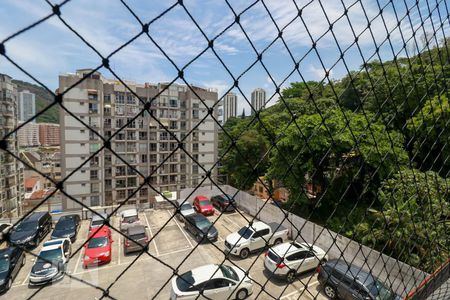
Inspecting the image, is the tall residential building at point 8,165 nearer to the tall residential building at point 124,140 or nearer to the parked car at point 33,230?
the tall residential building at point 124,140

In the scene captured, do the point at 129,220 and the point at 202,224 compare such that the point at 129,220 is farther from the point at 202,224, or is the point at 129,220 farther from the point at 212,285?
the point at 212,285

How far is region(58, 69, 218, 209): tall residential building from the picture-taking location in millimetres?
9258

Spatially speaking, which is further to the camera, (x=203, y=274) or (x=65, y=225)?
(x=65, y=225)

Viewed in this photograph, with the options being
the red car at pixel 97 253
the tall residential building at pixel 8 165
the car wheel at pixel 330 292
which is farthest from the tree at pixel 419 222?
the tall residential building at pixel 8 165

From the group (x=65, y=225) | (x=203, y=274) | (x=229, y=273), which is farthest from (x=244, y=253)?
(x=65, y=225)

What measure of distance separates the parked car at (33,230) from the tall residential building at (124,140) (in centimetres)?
321

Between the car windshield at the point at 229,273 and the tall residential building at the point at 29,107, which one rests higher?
the tall residential building at the point at 29,107

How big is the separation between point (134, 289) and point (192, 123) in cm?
858

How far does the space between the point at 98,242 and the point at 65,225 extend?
1.73 m

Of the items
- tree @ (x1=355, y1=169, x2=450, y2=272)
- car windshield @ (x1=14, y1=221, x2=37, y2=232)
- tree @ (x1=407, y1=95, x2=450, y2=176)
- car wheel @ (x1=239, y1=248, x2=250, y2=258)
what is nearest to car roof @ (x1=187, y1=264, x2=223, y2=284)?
car wheel @ (x1=239, y1=248, x2=250, y2=258)

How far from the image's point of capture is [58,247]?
4031mm

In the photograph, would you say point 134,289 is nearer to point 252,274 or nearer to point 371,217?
point 252,274

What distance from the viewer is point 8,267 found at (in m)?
3.62

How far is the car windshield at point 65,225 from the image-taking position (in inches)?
216
